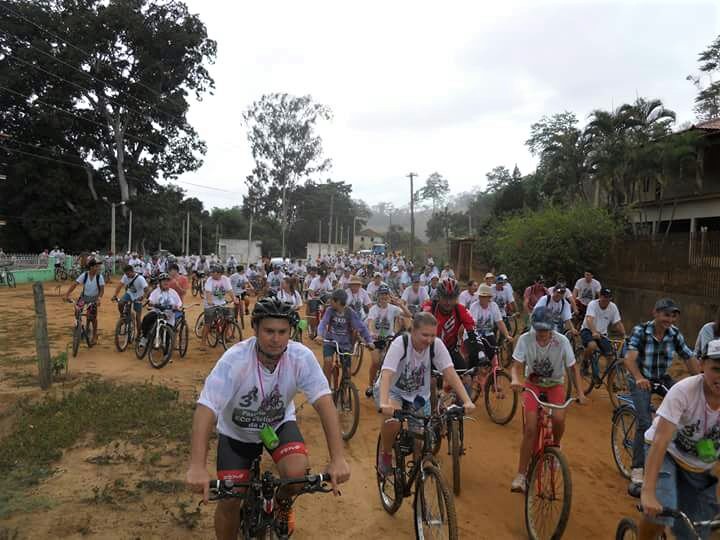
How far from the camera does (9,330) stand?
14.1m

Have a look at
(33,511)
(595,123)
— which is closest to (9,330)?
(33,511)

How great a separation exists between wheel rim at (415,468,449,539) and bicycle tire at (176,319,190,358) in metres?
8.20

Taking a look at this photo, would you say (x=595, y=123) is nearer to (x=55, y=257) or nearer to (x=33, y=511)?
(x=33, y=511)

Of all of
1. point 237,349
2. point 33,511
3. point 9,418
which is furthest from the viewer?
point 9,418

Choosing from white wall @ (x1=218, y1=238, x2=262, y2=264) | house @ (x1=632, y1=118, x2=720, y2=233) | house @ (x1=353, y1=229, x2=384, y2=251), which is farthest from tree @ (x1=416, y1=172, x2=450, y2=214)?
house @ (x1=632, y1=118, x2=720, y2=233)

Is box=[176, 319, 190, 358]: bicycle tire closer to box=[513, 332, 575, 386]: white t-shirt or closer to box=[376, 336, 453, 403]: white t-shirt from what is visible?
box=[376, 336, 453, 403]: white t-shirt

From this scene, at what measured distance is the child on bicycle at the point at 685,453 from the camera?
2.99 metres

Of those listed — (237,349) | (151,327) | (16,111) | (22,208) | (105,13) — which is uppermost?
(105,13)

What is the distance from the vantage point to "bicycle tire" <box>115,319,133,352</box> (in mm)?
11578

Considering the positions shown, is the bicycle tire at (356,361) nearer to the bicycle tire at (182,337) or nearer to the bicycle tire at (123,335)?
the bicycle tire at (182,337)

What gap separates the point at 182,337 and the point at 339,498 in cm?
706

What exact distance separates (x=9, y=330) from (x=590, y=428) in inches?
560

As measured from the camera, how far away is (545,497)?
454cm

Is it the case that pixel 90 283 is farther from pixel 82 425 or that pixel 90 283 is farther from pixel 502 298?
pixel 502 298
